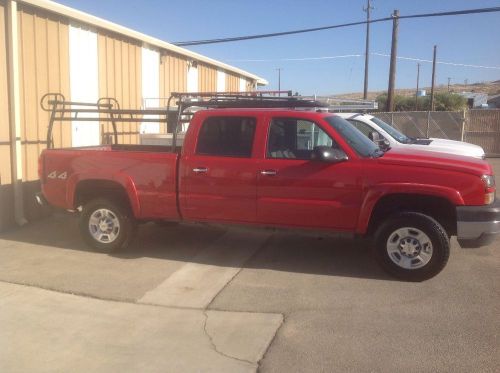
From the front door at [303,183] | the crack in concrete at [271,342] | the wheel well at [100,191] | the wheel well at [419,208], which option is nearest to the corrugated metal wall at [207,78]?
the wheel well at [100,191]

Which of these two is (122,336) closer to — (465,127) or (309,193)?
(309,193)

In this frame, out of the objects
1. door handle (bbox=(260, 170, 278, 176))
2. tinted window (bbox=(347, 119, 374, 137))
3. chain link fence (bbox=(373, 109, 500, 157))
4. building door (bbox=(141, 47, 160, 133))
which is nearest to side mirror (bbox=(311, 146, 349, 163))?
door handle (bbox=(260, 170, 278, 176))

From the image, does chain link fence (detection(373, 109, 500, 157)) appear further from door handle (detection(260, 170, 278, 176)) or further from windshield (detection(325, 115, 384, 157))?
door handle (detection(260, 170, 278, 176))

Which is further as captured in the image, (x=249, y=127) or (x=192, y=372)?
(x=249, y=127)

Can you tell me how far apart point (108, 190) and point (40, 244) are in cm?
145

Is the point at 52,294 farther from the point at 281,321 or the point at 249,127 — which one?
the point at 249,127

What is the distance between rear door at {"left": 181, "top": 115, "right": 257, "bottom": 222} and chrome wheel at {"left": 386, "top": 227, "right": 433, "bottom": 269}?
1.65 metres

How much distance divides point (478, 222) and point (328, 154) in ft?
5.69

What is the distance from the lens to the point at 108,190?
6.98 metres

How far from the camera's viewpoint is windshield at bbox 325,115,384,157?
6023 mm

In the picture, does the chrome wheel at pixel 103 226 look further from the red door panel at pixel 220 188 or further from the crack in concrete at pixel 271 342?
the crack in concrete at pixel 271 342

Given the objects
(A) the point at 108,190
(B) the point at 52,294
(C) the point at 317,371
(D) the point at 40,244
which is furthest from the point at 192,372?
(D) the point at 40,244

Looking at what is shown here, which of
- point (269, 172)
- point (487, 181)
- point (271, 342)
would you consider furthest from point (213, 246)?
point (487, 181)

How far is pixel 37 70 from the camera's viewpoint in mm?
8758
